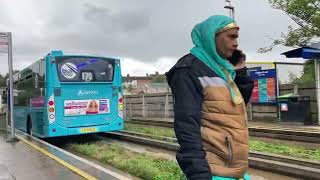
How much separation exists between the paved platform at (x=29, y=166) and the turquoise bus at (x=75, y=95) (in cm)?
237

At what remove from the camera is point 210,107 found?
2.81 m

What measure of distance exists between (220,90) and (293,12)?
3060 centimetres

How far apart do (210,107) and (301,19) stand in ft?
102

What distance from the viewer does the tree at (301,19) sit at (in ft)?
102

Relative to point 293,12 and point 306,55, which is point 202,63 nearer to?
point 306,55

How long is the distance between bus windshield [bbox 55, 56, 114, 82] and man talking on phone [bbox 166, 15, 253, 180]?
13.5 metres

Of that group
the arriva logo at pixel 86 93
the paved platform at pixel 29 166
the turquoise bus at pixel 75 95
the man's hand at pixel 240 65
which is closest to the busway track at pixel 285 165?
the paved platform at pixel 29 166

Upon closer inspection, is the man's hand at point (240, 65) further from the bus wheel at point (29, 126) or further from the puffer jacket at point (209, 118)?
the bus wheel at point (29, 126)

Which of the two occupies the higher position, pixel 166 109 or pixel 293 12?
pixel 293 12

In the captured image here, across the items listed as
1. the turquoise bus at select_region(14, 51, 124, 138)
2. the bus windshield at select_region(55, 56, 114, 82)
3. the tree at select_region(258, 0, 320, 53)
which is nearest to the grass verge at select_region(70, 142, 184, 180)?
the turquoise bus at select_region(14, 51, 124, 138)

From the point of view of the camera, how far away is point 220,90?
284 cm

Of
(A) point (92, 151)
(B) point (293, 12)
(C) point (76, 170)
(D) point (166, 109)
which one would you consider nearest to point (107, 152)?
(A) point (92, 151)

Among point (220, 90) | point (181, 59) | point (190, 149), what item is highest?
point (181, 59)

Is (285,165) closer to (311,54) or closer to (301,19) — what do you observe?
(311,54)
